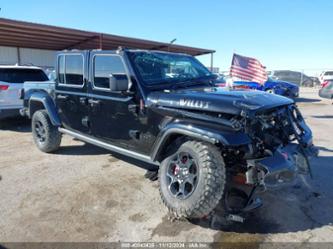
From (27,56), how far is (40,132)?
53.2ft

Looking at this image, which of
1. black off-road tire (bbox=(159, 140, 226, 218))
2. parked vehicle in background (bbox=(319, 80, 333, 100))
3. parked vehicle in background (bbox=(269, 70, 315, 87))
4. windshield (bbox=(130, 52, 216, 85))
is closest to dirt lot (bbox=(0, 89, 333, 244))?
black off-road tire (bbox=(159, 140, 226, 218))

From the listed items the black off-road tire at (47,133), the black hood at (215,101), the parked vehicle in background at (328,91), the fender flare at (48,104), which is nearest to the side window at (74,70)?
the fender flare at (48,104)

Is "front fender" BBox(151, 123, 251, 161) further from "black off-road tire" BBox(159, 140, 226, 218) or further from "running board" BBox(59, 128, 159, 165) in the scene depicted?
"running board" BBox(59, 128, 159, 165)

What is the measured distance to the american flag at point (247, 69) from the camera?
10.3 m

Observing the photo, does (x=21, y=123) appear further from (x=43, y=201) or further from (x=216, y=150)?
(x=216, y=150)

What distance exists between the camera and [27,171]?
5270 mm

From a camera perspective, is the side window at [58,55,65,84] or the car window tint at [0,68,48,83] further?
the car window tint at [0,68,48,83]

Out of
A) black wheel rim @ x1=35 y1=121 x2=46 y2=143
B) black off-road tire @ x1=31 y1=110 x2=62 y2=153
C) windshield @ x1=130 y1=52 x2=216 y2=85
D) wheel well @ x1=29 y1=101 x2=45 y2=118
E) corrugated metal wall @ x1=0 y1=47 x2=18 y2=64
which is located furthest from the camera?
corrugated metal wall @ x1=0 y1=47 x2=18 y2=64

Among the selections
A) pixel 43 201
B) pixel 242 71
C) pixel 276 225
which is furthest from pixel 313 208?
pixel 242 71

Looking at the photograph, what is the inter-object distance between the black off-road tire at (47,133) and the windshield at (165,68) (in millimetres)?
2560

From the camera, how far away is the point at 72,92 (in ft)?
17.8

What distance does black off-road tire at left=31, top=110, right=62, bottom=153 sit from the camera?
6.09 m

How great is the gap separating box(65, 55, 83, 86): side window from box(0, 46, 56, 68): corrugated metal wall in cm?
1560

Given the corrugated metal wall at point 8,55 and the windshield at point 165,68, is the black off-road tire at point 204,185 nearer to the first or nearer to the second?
the windshield at point 165,68
